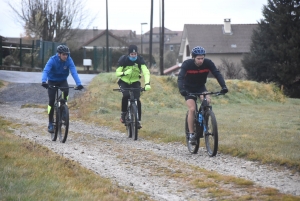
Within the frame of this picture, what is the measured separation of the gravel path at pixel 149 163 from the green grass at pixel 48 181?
1.22ft

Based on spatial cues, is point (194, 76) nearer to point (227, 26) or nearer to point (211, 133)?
point (211, 133)

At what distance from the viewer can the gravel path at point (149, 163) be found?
6.95 m

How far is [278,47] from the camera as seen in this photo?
142ft

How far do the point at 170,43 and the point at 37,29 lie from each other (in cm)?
8287

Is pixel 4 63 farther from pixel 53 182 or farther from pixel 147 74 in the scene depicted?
pixel 53 182

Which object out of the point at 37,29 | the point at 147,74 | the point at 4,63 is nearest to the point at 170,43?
the point at 37,29

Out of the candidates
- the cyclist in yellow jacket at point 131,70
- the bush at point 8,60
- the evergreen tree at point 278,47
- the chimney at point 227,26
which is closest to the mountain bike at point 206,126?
the cyclist in yellow jacket at point 131,70

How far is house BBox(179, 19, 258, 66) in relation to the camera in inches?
2795

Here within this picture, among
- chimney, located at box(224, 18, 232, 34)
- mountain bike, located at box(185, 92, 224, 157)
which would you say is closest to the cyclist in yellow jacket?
mountain bike, located at box(185, 92, 224, 157)

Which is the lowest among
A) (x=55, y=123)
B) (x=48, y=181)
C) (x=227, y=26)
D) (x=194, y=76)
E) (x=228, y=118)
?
(x=228, y=118)

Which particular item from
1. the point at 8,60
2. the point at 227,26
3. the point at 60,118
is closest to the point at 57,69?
the point at 60,118

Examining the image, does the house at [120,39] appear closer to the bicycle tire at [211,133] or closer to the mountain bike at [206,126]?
the mountain bike at [206,126]

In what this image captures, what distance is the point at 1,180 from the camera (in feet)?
20.9

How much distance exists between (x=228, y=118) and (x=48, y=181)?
1187 centimetres
